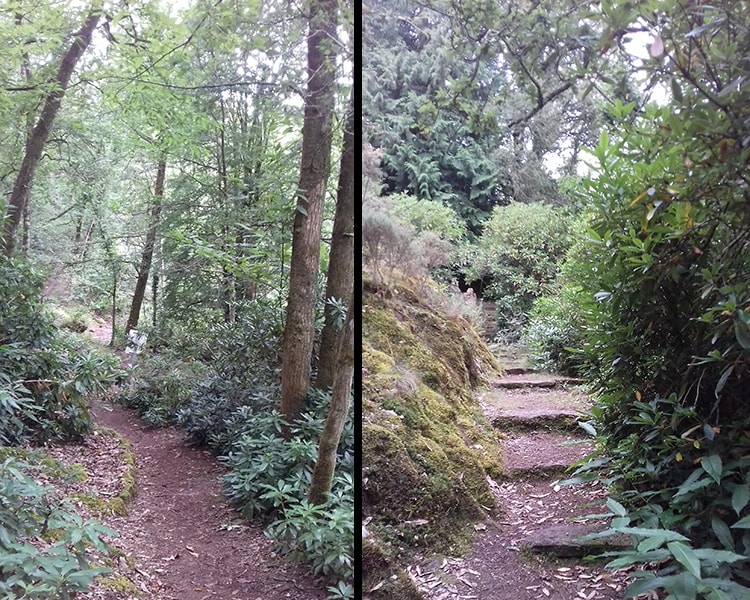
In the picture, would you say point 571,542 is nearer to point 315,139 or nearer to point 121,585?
point 121,585

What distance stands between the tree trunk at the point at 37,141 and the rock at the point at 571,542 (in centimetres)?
101

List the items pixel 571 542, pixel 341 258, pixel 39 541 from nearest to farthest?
pixel 571 542
pixel 39 541
pixel 341 258

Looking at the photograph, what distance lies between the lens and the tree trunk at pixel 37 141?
37.5 inches


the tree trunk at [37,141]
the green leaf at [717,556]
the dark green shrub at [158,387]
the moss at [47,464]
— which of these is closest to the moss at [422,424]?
the green leaf at [717,556]

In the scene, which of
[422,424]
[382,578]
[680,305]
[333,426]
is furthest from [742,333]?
[333,426]

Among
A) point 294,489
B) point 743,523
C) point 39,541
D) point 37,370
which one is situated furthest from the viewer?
point 294,489

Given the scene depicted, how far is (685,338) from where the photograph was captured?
1.92 feet

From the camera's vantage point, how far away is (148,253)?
3.39 ft

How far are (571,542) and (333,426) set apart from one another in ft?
2.27

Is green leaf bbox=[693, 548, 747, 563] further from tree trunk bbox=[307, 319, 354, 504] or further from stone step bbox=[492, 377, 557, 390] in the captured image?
tree trunk bbox=[307, 319, 354, 504]

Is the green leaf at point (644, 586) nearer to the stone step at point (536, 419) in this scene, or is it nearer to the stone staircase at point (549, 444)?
the stone staircase at point (549, 444)

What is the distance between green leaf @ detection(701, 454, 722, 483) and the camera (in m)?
0.53

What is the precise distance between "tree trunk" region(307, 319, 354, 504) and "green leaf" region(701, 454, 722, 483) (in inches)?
29.8

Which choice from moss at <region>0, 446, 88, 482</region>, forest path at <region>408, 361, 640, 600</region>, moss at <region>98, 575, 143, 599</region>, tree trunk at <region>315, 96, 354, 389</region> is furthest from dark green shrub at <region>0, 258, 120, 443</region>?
forest path at <region>408, 361, 640, 600</region>
